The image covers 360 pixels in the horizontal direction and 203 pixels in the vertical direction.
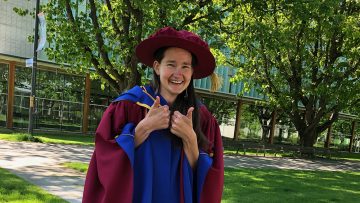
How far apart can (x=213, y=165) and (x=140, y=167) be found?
1.50ft

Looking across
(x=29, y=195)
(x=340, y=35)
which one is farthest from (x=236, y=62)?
(x=29, y=195)

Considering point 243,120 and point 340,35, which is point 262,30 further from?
point 243,120

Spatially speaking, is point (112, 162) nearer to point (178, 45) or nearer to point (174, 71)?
point (174, 71)

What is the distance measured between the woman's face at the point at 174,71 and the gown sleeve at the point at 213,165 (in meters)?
0.27

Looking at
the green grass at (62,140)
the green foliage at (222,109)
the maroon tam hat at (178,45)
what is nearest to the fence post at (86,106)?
the green grass at (62,140)

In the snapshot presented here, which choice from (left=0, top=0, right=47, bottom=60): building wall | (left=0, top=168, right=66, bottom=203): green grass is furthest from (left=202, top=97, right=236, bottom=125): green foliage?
(left=0, top=168, right=66, bottom=203): green grass

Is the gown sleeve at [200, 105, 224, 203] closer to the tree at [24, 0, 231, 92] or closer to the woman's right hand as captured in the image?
the woman's right hand

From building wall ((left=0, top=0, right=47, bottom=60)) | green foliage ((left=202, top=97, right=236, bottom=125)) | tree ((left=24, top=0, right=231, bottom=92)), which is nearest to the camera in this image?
tree ((left=24, top=0, right=231, bottom=92))

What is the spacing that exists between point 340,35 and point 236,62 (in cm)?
502

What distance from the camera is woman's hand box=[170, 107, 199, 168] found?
7.73ft

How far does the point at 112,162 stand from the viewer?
2268mm

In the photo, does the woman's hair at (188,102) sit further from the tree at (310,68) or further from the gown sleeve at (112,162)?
the tree at (310,68)

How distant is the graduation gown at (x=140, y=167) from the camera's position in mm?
2268

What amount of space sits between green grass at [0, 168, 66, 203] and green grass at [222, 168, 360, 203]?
10.4 feet
